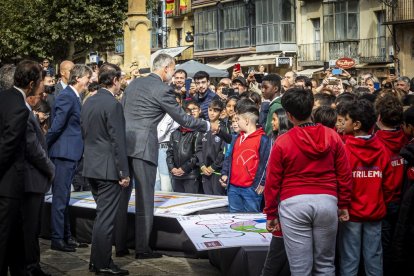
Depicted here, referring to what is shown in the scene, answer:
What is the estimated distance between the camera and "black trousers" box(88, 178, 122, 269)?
32.2 ft

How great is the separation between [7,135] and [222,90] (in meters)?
9.58

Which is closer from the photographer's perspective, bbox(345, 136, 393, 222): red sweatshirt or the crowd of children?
the crowd of children

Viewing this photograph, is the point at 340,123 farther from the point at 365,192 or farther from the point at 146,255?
the point at 146,255

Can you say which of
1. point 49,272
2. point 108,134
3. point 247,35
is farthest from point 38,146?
point 247,35

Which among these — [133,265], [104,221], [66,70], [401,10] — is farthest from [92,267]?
[401,10]

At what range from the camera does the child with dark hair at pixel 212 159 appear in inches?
507

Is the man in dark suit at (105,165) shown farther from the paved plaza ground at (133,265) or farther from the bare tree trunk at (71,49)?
the bare tree trunk at (71,49)

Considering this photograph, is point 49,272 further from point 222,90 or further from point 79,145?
point 222,90

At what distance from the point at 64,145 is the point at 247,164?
226 cm

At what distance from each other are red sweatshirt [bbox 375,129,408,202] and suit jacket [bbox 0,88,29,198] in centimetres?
320

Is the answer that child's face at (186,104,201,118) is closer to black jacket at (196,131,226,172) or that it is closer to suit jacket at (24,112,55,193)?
black jacket at (196,131,226,172)

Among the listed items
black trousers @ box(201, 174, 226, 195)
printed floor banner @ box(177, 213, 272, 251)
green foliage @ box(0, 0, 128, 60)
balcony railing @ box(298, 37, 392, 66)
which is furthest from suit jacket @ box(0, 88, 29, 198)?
balcony railing @ box(298, 37, 392, 66)

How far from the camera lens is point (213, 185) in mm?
13094

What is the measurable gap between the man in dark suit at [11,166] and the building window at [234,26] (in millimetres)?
51105
